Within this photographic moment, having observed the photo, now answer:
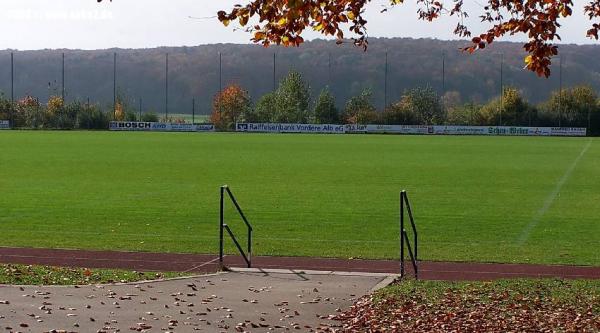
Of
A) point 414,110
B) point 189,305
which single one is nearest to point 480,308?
point 189,305

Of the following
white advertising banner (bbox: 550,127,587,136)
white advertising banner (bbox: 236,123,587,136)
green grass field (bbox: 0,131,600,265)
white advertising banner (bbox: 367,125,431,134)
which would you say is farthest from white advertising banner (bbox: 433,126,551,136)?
green grass field (bbox: 0,131,600,265)

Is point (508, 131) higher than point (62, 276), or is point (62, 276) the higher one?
point (508, 131)

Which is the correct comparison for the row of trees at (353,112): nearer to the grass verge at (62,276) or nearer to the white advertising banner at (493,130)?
the white advertising banner at (493,130)

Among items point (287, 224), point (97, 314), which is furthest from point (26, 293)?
point (287, 224)

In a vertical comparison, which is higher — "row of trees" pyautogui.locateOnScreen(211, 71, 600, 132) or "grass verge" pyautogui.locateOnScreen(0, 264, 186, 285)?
"row of trees" pyautogui.locateOnScreen(211, 71, 600, 132)

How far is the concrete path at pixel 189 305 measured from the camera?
10.4m

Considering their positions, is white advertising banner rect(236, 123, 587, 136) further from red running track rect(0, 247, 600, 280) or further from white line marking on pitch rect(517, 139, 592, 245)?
red running track rect(0, 247, 600, 280)

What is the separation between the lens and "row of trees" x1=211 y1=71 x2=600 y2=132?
11212cm

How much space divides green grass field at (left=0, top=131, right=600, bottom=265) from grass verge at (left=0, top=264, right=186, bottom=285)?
4571 millimetres

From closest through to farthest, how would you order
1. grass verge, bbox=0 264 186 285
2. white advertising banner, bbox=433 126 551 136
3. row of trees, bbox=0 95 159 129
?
grass verge, bbox=0 264 186 285 → white advertising banner, bbox=433 126 551 136 → row of trees, bbox=0 95 159 129

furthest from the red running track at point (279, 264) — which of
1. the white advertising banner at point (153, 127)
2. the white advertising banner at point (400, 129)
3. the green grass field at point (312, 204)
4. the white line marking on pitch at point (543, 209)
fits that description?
the white advertising banner at point (153, 127)

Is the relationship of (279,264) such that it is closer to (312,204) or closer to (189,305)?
(189,305)

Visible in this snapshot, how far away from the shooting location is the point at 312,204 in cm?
2744

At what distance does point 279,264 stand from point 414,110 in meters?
101
